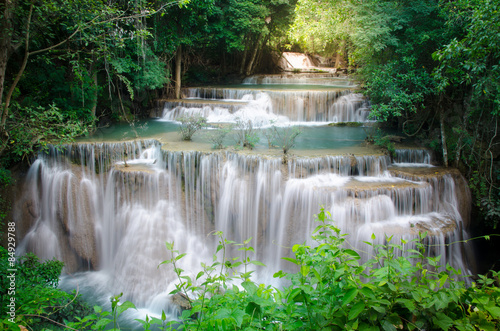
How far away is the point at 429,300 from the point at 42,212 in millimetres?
9108

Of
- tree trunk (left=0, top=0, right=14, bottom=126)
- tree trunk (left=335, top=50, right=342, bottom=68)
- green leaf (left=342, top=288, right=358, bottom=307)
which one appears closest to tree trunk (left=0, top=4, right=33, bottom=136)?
tree trunk (left=0, top=0, right=14, bottom=126)

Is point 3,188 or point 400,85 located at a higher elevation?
point 400,85

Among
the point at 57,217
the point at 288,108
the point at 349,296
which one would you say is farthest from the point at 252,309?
the point at 288,108

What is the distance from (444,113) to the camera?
9.41 metres

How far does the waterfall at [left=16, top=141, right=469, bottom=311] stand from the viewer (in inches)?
309

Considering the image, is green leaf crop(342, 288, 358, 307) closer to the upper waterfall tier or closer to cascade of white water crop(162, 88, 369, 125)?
the upper waterfall tier

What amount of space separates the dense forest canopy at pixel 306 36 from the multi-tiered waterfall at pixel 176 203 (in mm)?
1062

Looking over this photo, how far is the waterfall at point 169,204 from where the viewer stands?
7840 mm

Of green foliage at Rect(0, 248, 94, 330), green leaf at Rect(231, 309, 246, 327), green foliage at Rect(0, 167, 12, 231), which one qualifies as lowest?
green foliage at Rect(0, 248, 94, 330)

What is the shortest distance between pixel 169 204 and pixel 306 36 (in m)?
9.07

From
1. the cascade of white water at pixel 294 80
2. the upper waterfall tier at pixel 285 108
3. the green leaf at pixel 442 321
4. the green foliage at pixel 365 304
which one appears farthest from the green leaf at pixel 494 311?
the cascade of white water at pixel 294 80

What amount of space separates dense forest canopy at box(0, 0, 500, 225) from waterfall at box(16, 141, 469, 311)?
3.44ft

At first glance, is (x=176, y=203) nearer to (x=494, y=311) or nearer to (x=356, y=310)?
(x=356, y=310)

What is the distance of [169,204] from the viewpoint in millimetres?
8414
